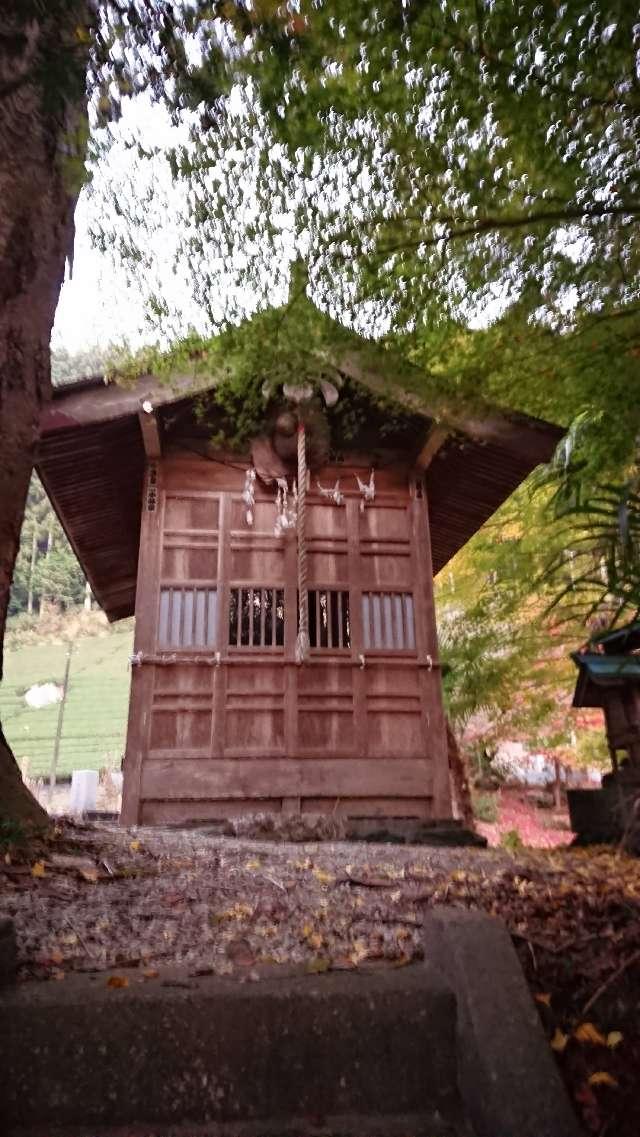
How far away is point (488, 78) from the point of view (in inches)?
140

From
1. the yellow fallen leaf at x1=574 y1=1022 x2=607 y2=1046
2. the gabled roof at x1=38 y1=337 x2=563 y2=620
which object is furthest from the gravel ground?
the gabled roof at x1=38 y1=337 x2=563 y2=620

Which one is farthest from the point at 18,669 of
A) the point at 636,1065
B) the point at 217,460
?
the point at 636,1065

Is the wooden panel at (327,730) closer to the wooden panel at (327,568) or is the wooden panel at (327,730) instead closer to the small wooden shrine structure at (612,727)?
the wooden panel at (327,568)

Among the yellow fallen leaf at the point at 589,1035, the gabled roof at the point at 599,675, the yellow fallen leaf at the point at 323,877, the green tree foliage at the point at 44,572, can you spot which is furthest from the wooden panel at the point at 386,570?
the green tree foliage at the point at 44,572

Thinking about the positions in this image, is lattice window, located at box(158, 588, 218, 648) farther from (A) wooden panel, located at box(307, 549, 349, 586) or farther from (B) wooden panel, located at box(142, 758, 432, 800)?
(B) wooden panel, located at box(142, 758, 432, 800)

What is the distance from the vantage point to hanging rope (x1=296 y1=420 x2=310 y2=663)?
7363 millimetres

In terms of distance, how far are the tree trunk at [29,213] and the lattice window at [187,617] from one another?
371cm

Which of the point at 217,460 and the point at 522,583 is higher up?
the point at 217,460

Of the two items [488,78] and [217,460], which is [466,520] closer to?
[217,460]

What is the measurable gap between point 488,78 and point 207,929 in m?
4.24

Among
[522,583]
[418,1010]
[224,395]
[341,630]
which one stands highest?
[224,395]

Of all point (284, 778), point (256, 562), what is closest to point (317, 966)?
point (284, 778)

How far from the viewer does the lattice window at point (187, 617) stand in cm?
747

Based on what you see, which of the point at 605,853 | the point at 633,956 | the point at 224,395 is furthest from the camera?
the point at 224,395
